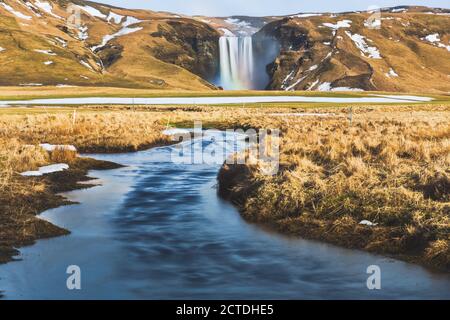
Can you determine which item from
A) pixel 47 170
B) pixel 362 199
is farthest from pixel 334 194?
pixel 47 170

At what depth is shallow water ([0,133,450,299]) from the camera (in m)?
11.7

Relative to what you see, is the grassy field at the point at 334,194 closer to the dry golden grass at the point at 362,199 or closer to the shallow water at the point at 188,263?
the dry golden grass at the point at 362,199

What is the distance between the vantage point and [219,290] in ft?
38.8

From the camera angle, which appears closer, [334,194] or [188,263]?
[188,263]

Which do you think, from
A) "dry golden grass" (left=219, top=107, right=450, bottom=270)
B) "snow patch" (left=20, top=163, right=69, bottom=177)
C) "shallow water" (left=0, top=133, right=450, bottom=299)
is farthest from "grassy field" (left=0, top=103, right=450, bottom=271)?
"shallow water" (left=0, top=133, right=450, bottom=299)

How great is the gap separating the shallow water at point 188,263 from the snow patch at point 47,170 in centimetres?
461

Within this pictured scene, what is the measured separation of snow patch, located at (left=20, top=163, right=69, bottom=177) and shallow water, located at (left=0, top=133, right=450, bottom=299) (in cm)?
461

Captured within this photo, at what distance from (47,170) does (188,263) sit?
13328 mm

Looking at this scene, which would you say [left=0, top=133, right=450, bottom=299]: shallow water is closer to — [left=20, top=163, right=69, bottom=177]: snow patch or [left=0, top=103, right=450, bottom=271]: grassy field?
[left=0, top=103, right=450, bottom=271]: grassy field

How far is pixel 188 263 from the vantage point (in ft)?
44.8

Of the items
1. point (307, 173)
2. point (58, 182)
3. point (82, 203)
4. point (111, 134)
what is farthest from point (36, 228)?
point (111, 134)

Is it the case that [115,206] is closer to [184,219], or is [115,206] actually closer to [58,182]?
[184,219]

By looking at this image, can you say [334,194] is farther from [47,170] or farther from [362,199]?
[47,170]

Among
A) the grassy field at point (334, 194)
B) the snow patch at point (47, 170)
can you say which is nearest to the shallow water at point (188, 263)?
the grassy field at point (334, 194)
